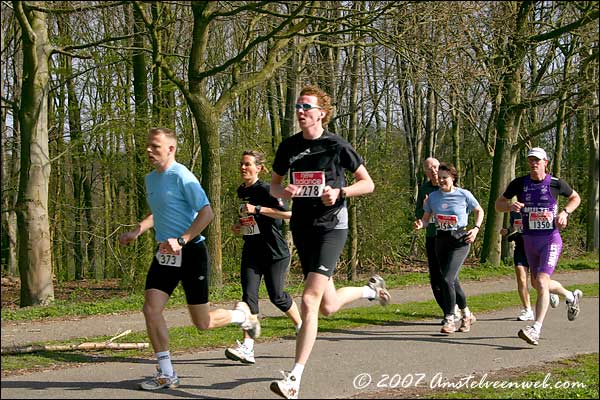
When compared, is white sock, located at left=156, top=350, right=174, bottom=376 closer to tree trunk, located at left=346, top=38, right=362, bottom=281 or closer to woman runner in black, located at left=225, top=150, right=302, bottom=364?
Answer: woman runner in black, located at left=225, top=150, right=302, bottom=364

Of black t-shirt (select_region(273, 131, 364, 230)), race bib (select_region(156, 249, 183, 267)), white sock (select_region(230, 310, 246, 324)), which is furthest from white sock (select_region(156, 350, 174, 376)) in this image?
black t-shirt (select_region(273, 131, 364, 230))

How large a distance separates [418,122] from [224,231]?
13130mm

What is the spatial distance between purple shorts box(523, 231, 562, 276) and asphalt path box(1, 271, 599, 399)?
853 mm

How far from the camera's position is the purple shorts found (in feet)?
30.5

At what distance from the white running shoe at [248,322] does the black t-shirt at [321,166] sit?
129cm

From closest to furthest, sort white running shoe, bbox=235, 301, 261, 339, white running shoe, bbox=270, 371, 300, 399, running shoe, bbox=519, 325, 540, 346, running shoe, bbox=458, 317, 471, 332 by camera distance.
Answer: white running shoe, bbox=270, 371, 300, 399, white running shoe, bbox=235, 301, 261, 339, running shoe, bbox=519, 325, 540, 346, running shoe, bbox=458, 317, 471, 332

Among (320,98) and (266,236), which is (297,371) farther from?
(266,236)

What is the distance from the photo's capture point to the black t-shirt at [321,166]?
6.52 m

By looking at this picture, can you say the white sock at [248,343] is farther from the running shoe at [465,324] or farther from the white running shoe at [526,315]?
the white running shoe at [526,315]

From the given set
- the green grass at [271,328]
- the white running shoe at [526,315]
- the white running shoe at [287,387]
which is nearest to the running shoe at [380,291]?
the green grass at [271,328]

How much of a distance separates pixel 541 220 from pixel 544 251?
14.2 inches

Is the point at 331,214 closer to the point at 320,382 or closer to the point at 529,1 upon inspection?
the point at 320,382

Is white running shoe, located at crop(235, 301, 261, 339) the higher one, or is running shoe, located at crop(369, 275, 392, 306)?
running shoe, located at crop(369, 275, 392, 306)

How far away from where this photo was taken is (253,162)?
8508 millimetres
